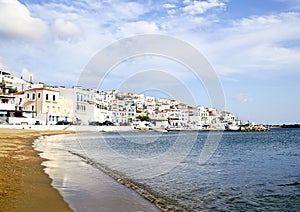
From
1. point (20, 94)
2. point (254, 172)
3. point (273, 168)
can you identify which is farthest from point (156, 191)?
point (20, 94)

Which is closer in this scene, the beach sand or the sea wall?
the beach sand

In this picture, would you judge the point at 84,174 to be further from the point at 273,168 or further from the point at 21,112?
the point at 21,112

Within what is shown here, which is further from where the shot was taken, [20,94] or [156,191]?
[20,94]

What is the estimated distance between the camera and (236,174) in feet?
49.1

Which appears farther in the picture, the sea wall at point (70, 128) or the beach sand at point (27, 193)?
the sea wall at point (70, 128)

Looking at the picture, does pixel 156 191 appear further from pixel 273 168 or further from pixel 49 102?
pixel 49 102

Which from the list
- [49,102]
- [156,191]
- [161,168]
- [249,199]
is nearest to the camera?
[249,199]

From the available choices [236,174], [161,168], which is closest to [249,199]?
[236,174]

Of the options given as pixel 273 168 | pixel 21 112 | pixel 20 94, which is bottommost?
pixel 273 168

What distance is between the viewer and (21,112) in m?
58.4

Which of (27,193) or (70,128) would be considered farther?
(70,128)

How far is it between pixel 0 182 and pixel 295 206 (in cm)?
877

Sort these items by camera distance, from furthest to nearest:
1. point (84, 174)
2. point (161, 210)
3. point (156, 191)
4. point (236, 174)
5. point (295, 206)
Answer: point (236, 174), point (84, 174), point (156, 191), point (295, 206), point (161, 210)

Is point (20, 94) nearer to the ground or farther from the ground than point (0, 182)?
farther from the ground
